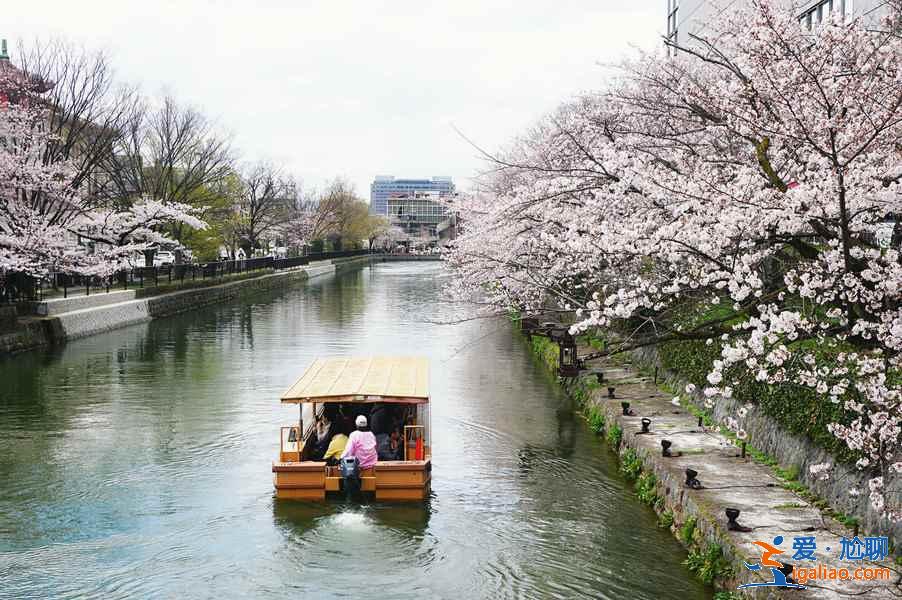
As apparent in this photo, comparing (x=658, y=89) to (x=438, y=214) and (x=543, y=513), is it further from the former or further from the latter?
(x=438, y=214)

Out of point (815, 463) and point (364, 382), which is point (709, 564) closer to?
point (815, 463)

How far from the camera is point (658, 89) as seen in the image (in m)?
15.4

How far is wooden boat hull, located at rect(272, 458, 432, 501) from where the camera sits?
12375 mm

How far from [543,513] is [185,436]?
25.8 feet

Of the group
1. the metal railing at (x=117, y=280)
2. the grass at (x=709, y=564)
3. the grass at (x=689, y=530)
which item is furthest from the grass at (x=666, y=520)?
the metal railing at (x=117, y=280)

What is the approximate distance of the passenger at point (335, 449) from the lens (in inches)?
508

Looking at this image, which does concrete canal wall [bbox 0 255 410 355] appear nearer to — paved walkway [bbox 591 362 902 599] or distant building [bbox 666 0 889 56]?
paved walkway [bbox 591 362 902 599]

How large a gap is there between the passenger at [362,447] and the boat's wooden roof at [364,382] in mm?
752

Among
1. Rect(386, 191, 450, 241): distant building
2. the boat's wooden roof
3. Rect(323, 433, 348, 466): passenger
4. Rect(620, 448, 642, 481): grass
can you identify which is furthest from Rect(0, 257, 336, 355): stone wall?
Rect(386, 191, 450, 241): distant building

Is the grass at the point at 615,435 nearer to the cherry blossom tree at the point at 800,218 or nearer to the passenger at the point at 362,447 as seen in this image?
the cherry blossom tree at the point at 800,218

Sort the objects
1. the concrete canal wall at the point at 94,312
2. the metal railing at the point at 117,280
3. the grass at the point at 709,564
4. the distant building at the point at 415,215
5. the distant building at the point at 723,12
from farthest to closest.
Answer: the distant building at the point at 415,215
the metal railing at the point at 117,280
the concrete canal wall at the point at 94,312
the distant building at the point at 723,12
the grass at the point at 709,564

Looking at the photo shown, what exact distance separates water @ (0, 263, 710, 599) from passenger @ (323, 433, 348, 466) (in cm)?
83

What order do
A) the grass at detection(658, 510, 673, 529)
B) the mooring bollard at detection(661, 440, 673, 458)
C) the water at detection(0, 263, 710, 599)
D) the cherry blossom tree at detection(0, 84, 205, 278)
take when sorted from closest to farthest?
the water at detection(0, 263, 710, 599)
the grass at detection(658, 510, 673, 529)
the mooring bollard at detection(661, 440, 673, 458)
the cherry blossom tree at detection(0, 84, 205, 278)

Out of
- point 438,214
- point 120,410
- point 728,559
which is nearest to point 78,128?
point 120,410
